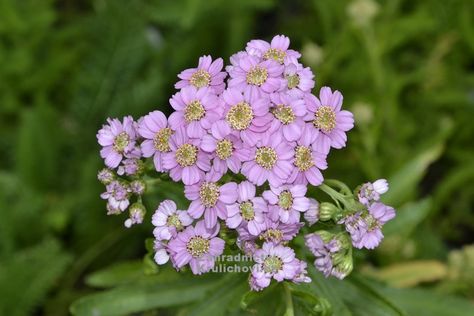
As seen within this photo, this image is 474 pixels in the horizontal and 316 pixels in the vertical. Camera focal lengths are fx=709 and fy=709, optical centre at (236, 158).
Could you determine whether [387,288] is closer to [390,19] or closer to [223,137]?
[223,137]

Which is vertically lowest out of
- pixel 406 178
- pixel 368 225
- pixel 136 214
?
pixel 368 225

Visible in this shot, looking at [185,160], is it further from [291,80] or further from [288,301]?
[288,301]

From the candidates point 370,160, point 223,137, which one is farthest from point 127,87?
point 223,137

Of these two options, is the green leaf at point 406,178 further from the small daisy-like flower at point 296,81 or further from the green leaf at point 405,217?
the small daisy-like flower at point 296,81

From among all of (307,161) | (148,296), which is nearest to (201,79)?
(307,161)

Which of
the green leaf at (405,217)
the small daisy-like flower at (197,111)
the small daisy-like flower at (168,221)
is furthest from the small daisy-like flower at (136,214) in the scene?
the green leaf at (405,217)

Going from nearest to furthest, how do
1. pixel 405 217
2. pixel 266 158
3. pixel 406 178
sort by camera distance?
pixel 266 158
pixel 405 217
pixel 406 178
